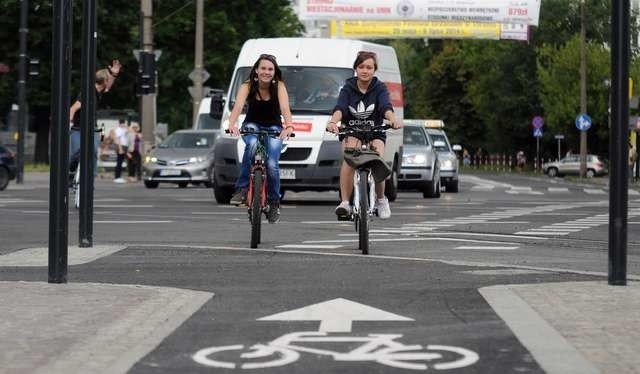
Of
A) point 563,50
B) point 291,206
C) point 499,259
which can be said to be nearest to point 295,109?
point 291,206

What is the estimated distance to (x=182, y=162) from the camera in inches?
1599

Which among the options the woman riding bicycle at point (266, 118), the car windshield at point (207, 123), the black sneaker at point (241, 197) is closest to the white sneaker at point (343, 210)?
the woman riding bicycle at point (266, 118)

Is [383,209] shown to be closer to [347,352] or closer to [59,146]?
[59,146]

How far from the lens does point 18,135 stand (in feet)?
140

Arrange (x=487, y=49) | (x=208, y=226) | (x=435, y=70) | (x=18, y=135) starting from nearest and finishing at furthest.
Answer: (x=208, y=226) < (x=18, y=135) < (x=487, y=49) < (x=435, y=70)

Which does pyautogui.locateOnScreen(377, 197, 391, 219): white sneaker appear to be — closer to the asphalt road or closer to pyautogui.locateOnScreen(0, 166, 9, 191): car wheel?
the asphalt road

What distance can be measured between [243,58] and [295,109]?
1765 millimetres

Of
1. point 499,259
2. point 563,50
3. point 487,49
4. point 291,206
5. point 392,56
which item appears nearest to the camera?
point 499,259

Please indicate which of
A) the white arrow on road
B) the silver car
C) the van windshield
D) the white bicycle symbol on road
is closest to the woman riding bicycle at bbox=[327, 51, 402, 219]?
the white arrow on road

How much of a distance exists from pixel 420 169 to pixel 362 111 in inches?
747

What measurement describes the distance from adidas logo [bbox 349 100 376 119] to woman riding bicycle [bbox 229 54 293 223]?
2.15 feet

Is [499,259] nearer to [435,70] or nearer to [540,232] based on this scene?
[540,232]

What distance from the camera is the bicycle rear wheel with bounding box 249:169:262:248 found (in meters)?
14.6

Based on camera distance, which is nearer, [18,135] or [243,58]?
[243,58]
